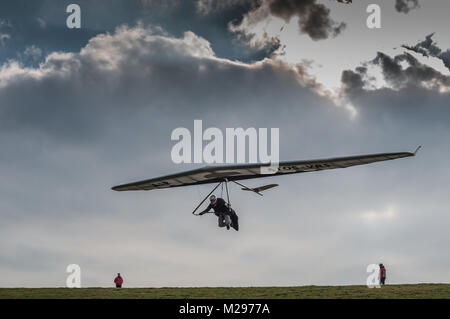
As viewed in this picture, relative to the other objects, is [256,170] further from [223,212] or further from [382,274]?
[382,274]

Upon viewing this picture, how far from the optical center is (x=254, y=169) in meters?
22.5

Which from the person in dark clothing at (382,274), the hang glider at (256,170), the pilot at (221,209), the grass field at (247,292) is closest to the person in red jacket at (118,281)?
the grass field at (247,292)

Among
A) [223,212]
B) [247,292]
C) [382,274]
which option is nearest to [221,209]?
[223,212]

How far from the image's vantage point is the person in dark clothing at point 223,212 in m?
23.5

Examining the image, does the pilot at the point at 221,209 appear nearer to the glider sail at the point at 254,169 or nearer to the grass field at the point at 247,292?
the glider sail at the point at 254,169

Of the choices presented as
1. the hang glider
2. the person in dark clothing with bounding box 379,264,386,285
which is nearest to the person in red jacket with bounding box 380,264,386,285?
the person in dark clothing with bounding box 379,264,386,285

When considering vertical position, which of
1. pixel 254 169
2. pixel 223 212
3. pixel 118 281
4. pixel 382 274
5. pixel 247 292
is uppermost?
pixel 254 169

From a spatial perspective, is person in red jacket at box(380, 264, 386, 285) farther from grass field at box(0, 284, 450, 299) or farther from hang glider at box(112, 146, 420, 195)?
hang glider at box(112, 146, 420, 195)

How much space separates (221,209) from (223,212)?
17 centimetres

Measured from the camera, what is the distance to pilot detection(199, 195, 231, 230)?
77.2ft

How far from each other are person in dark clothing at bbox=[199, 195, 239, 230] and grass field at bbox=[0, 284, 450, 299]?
10.1 ft
